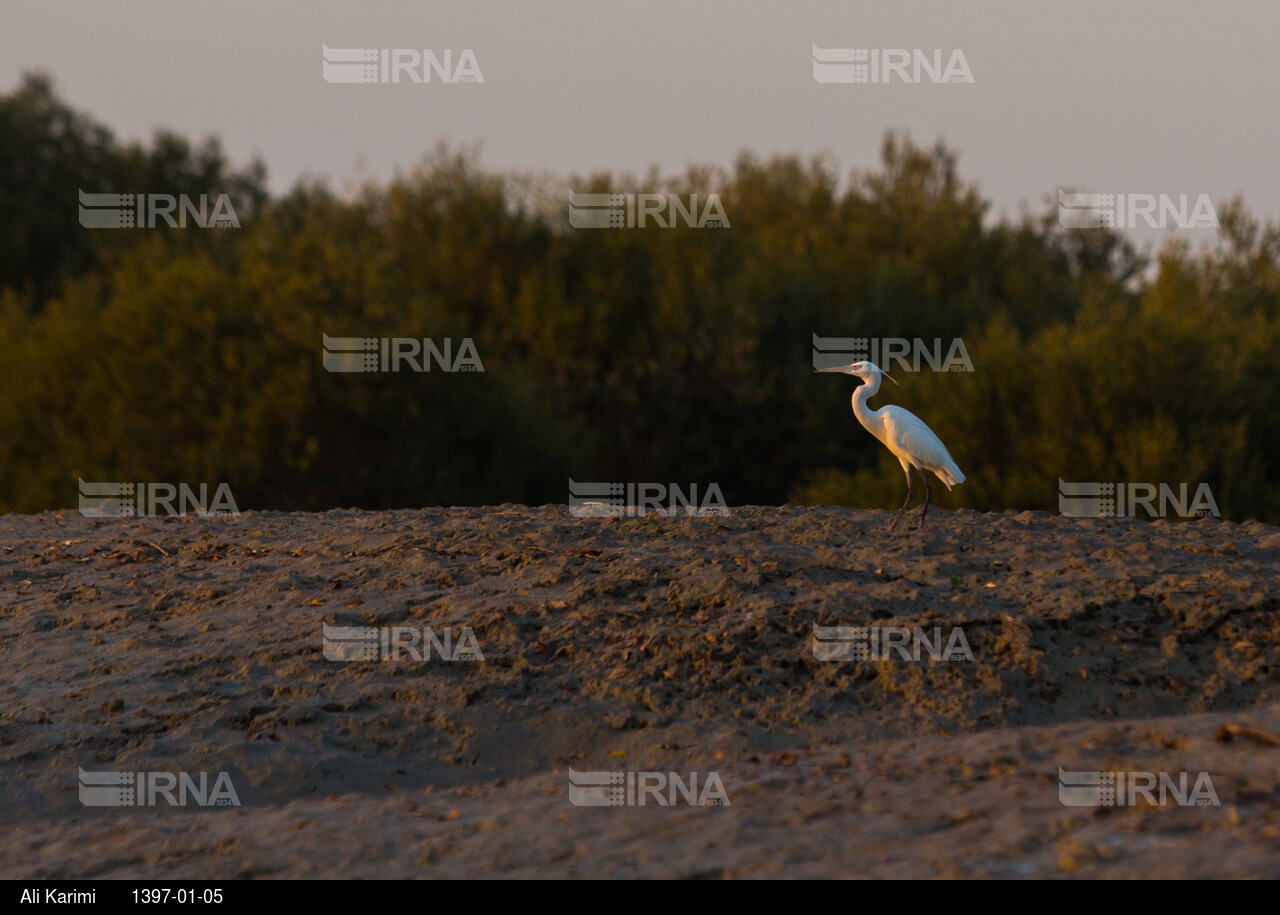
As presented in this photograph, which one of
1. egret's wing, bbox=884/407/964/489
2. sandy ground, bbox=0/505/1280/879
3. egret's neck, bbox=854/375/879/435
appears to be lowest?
sandy ground, bbox=0/505/1280/879

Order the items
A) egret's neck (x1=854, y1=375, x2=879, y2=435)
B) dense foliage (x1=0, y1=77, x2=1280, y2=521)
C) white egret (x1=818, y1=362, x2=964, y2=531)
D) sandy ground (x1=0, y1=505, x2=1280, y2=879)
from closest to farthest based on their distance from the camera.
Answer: sandy ground (x1=0, y1=505, x2=1280, y2=879), white egret (x1=818, y1=362, x2=964, y2=531), egret's neck (x1=854, y1=375, x2=879, y2=435), dense foliage (x1=0, y1=77, x2=1280, y2=521)

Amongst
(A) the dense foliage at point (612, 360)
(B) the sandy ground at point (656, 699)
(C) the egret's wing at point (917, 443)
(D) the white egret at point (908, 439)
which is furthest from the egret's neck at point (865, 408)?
(A) the dense foliage at point (612, 360)

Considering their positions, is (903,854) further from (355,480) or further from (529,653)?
(355,480)

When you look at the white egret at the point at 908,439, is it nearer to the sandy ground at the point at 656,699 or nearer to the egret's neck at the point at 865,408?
the egret's neck at the point at 865,408

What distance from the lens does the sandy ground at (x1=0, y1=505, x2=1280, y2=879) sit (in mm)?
5098

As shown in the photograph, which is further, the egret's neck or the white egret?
the egret's neck

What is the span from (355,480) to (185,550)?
1385cm

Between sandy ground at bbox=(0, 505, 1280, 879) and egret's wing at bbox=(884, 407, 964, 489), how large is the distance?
0.38m

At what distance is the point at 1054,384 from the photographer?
72.5 feet

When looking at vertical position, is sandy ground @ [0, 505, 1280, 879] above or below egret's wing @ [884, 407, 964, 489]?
below

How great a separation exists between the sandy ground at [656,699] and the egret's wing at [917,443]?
382 mm

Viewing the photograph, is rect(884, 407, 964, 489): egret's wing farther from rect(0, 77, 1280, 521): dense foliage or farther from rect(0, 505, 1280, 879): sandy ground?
rect(0, 77, 1280, 521): dense foliage

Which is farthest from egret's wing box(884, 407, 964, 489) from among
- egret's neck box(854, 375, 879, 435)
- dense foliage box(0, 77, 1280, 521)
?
dense foliage box(0, 77, 1280, 521)

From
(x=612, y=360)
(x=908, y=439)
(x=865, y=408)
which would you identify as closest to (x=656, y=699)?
(x=908, y=439)
